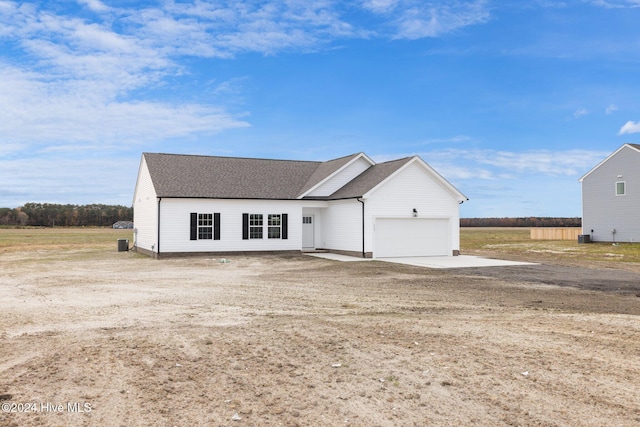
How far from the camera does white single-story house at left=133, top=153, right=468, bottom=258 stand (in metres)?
26.1

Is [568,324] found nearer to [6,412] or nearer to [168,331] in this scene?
[168,331]

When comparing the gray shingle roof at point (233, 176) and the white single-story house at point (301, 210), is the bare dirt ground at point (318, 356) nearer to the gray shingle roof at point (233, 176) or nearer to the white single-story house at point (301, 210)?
the white single-story house at point (301, 210)

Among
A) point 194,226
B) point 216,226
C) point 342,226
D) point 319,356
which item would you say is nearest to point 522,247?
point 342,226

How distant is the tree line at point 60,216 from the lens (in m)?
95.1

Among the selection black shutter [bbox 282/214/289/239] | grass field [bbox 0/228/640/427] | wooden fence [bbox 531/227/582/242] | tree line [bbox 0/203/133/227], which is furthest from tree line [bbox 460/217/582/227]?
grass field [bbox 0/228/640/427]

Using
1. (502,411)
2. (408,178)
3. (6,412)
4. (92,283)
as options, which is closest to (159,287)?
(92,283)

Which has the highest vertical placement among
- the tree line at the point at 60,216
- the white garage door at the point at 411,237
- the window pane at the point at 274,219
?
the tree line at the point at 60,216

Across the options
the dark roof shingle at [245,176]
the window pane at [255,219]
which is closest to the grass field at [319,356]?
the dark roof shingle at [245,176]

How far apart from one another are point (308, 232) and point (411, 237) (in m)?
6.25

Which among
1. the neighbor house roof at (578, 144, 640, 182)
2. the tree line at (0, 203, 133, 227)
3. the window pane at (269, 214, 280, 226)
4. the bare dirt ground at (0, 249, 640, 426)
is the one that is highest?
the neighbor house roof at (578, 144, 640, 182)

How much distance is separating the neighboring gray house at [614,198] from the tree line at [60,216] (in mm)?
80306

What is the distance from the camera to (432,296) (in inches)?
517

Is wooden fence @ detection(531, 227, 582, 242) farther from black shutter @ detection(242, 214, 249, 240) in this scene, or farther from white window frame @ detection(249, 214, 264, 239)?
black shutter @ detection(242, 214, 249, 240)

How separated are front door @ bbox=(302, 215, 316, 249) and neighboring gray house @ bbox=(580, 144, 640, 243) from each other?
24.3 meters
